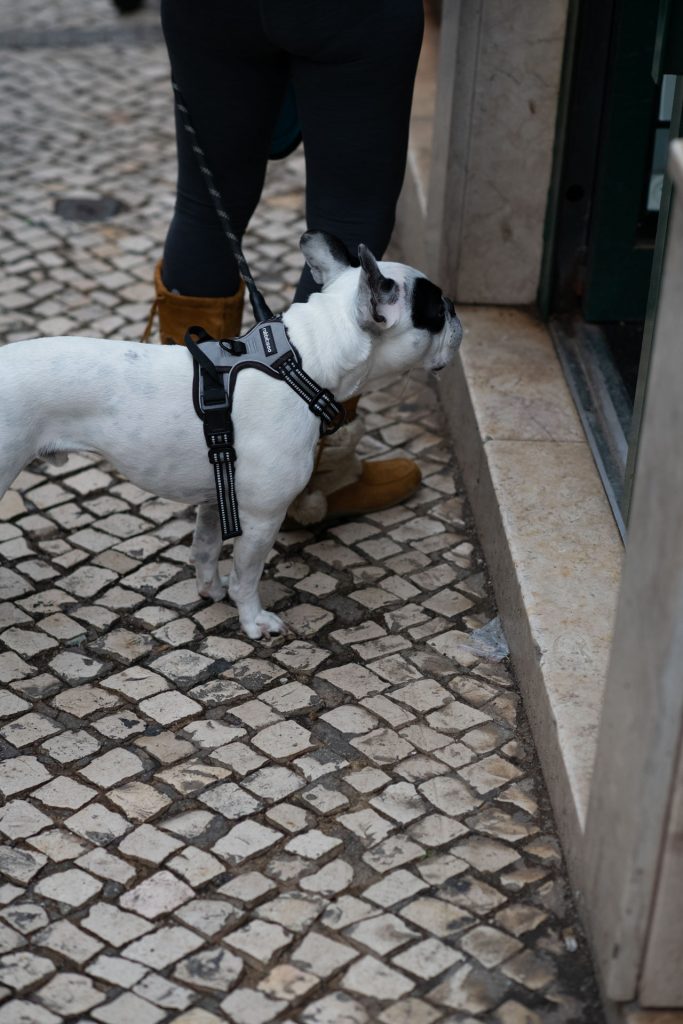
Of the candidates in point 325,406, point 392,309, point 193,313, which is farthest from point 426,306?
point 193,313

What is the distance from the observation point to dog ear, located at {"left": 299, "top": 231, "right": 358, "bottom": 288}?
378 centimetres

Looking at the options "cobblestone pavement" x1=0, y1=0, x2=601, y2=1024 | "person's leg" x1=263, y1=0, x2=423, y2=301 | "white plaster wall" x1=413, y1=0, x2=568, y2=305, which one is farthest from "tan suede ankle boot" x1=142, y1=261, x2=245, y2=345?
"white plaster wall" x1=413, y1=0, x2=568, y2=305

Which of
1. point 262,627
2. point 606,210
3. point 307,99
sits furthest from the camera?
point 606,210

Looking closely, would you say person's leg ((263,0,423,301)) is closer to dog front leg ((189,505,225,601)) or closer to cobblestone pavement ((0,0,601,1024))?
dog front leg ((189,505,225,601))

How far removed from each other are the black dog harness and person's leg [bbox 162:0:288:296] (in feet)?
1.89

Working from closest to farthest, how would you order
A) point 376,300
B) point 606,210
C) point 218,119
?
point 376,300 → point 218,119 → point 606,210

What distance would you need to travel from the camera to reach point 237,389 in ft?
12.3

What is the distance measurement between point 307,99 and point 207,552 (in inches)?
53.2

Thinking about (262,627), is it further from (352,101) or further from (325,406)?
(352,101)

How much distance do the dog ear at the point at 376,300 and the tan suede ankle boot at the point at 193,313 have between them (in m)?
0.86

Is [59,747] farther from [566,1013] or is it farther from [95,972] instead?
[566,1013]

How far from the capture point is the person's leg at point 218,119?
3797 millimetres

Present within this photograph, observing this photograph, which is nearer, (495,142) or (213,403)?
(213,403)

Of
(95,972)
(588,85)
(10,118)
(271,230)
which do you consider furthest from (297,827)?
(10,118)
